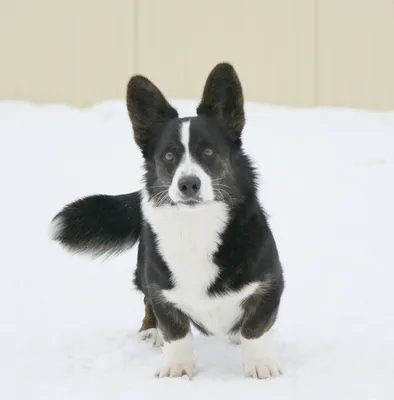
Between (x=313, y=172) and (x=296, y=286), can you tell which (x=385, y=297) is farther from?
(x=313, y=172)

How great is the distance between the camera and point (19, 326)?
13.4 ft

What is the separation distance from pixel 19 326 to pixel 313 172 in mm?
3454

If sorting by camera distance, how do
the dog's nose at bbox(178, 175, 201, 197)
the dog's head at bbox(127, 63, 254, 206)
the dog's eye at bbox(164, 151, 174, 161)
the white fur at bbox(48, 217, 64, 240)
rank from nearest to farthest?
1. the dog's nose at bbox(178, 175, 201, 197)
2. the dog's head at bbox(127, 63, 254, 206)
3. the dog's eye at bbox(164, 151, 174, 161)
4. the white fur at bbox(48, 217, 64, 240)

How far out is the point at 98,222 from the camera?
3.95 metres

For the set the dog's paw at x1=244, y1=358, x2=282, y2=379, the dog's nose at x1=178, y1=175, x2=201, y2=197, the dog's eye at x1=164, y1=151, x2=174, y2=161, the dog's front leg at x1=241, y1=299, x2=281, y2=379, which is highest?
the dog's eye at x1=164, y1=151, x2=174, y2=161

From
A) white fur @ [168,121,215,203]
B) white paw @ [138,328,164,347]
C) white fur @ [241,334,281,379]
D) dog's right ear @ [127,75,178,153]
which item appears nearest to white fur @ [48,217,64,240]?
white paw @ [138,328,164,347]

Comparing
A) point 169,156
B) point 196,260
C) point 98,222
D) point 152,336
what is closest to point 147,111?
point 169,156

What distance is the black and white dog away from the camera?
3.18 meters

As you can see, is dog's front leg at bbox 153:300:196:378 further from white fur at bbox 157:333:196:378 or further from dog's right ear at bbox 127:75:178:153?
dog's right ear at bbox 127:75:178:153

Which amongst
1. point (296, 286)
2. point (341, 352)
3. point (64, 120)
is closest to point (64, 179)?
point (64, 120)

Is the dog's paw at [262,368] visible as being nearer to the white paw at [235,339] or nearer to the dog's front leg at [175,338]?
Result: the dog's front leg at [175,338]

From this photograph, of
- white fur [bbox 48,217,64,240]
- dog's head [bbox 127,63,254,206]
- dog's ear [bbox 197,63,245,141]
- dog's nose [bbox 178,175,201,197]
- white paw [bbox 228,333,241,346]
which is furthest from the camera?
white fur [bbox 48,217,64,240]

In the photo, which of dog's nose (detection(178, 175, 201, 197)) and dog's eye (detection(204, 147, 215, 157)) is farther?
dog's eye (detection(204, 147, 215, 157))

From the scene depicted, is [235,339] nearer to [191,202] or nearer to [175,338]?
[175,338]
